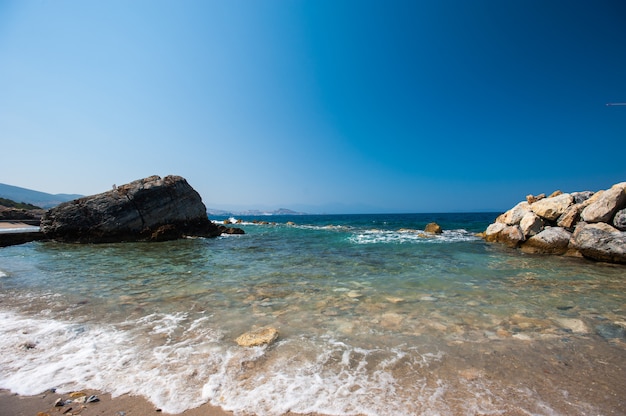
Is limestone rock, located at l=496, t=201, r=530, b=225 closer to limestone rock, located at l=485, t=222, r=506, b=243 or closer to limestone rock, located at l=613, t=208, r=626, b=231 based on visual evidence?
limestone rock, located at l=485, t=222, r=506, b=243

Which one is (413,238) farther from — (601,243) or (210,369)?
(210,369)

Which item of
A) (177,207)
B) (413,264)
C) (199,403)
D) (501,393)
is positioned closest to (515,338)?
(501,393)

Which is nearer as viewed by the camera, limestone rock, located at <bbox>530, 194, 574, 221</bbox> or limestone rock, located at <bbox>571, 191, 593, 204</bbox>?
limestone rock, located at <bbox>530, 194, 574, 221</bbox>

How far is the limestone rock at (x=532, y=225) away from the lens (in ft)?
56.9

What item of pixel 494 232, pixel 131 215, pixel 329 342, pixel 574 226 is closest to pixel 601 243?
pixel 574 226

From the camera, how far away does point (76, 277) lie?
9344 millimetres

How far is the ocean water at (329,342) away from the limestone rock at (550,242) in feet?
21.1

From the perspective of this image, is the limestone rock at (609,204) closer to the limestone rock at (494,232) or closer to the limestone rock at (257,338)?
the limestone rock at (494,232)

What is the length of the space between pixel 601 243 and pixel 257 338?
16.0 meters

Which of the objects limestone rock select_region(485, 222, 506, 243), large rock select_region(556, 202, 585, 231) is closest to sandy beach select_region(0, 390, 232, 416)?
large rock select_region(556, 202, 585, 231)

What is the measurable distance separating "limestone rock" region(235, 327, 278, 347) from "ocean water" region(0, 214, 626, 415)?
141mm

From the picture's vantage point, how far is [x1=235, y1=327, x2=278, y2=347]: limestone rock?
15.3ft

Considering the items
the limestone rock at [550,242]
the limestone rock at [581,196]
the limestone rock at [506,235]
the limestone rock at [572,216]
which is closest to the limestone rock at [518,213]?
the limestone rock at [506,235]

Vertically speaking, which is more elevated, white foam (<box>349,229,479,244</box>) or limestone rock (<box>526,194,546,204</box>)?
limestone rock (<box>526,194,546,204</box>)
